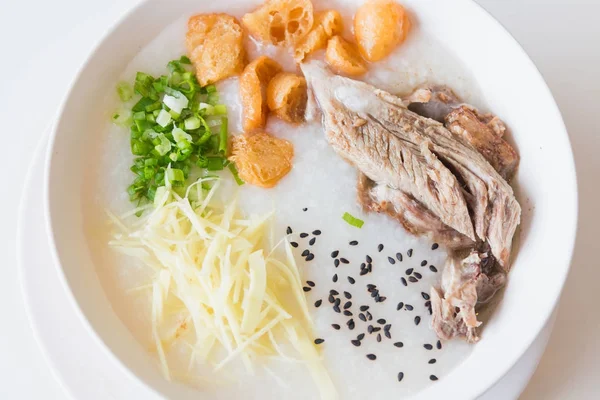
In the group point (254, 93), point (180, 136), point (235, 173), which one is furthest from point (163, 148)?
point (254, 93)

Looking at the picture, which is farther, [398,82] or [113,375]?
[398,82]

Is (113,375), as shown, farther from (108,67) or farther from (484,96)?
(484,96)

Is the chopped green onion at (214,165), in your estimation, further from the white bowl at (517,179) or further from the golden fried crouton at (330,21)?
the golden fried crouton at (330,21)

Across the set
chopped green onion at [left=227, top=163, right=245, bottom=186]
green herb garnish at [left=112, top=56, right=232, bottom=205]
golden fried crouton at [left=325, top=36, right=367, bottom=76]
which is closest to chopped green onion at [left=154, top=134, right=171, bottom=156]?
green herb garnish at [left=112, top=56, right=232, bottom=205]

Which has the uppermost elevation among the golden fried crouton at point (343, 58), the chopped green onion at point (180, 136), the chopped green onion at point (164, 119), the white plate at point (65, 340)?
the golden fried crouton at point (343, 58)

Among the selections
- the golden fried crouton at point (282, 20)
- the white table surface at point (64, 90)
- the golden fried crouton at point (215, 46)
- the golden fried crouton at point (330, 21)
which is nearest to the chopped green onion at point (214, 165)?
the golden fried crouton at point (215, 46)

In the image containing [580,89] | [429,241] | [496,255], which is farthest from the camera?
[580,89]

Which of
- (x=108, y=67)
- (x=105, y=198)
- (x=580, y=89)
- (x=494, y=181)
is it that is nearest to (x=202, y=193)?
(x=105, y=198)
